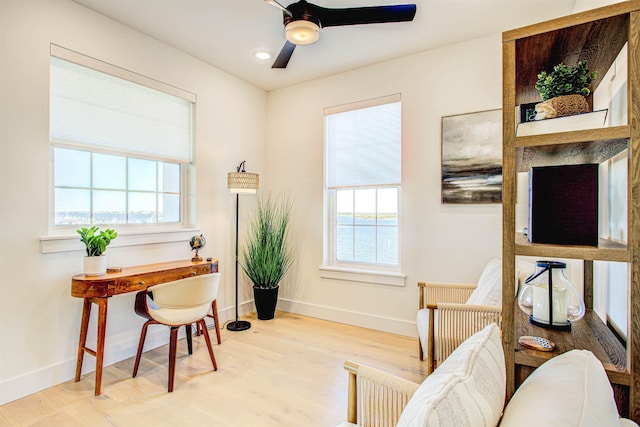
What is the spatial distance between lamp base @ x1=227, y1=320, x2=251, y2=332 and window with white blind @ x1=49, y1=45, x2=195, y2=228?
1.20 meters

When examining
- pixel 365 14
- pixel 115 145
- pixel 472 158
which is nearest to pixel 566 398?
pixel 365 14

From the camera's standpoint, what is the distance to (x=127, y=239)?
2768 mm

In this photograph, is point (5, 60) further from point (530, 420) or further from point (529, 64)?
point (530, 420)

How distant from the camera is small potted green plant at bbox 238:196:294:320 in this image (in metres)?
3.65

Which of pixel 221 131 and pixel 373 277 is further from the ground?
pixel 221 131

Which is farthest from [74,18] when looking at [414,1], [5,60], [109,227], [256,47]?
[414,1]

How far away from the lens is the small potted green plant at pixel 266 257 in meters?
3.65

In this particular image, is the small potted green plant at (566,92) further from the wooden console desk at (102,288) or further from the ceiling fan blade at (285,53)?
the wooden console desk at (102,288)

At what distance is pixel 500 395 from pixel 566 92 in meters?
0.96

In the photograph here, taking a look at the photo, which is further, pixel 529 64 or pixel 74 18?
pixel 74 18

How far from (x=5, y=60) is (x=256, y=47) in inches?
73.3

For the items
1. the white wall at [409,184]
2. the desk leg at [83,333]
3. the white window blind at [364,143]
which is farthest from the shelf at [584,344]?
the desk leg at [83,333]

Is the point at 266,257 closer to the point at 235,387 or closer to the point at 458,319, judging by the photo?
the point at 235,387

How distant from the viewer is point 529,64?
47.1 inches
